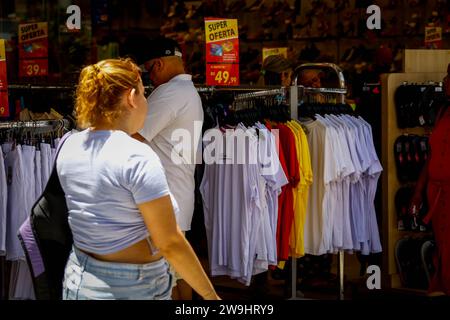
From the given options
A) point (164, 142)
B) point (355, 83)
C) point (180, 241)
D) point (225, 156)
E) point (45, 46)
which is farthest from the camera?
point (355, 83)

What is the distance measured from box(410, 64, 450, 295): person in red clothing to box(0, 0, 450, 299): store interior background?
3.33 metres

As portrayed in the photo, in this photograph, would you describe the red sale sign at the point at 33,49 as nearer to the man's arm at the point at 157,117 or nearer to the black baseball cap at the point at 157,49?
the black baseball cap at the point at 157,49

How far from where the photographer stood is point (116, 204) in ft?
9.62

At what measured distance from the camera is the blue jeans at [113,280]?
2.96 metres

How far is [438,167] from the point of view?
6.09 metres

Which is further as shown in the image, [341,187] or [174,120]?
[341,187]

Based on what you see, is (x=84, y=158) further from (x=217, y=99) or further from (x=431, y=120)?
(x=431, y=120)

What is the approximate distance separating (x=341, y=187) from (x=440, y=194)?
798mm

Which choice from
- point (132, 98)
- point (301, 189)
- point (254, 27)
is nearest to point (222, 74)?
point (301, 189)

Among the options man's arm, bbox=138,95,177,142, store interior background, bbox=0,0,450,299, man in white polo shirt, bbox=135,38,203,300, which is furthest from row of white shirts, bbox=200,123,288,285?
store interior background, bbox=0,0,450,299

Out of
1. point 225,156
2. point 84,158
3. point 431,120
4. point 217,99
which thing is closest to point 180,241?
point 84,158

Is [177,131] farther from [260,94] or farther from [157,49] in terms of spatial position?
[260,94]

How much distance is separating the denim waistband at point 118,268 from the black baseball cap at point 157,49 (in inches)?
82.1

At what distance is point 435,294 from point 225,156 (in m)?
2.12
